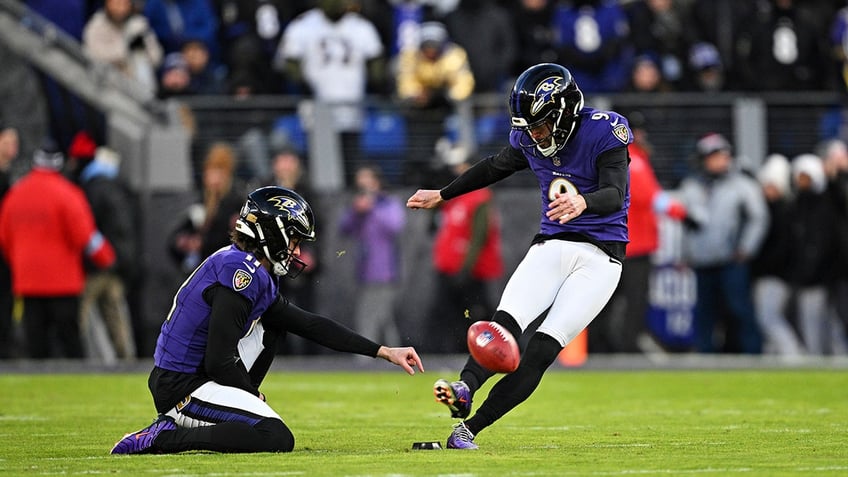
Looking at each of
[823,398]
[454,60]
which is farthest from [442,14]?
[823,398]

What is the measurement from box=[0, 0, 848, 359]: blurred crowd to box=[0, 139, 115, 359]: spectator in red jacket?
33 millimetres

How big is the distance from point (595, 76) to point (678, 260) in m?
2.35

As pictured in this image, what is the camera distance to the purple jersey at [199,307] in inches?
313

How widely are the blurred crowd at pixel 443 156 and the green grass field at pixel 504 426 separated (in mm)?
1721

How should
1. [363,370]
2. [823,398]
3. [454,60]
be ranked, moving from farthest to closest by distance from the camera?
[454,60]
[363,370]
[823,398]

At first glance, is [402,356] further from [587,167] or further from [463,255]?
[463,255]

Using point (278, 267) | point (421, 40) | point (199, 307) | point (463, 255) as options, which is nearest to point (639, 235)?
point (463, 255)

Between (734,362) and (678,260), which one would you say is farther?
(678,260)

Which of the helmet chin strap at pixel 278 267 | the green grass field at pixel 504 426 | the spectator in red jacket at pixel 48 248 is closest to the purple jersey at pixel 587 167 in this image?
the green grass field at pixel 504 426

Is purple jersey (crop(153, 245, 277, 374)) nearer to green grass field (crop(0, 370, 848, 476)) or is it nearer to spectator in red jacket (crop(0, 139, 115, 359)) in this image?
green grass field (crop(0, 370, 848, 476))

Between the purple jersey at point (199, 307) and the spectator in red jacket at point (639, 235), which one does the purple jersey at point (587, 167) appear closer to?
the purple jersey at point (199, 307)

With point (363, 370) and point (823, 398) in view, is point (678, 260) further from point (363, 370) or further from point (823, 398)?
point (823, 398)

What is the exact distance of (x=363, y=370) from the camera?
633 inches

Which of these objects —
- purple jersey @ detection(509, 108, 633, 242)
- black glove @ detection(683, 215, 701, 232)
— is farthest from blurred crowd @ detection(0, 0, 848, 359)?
purple jersey @ detection(509, 108, 633, 242)
